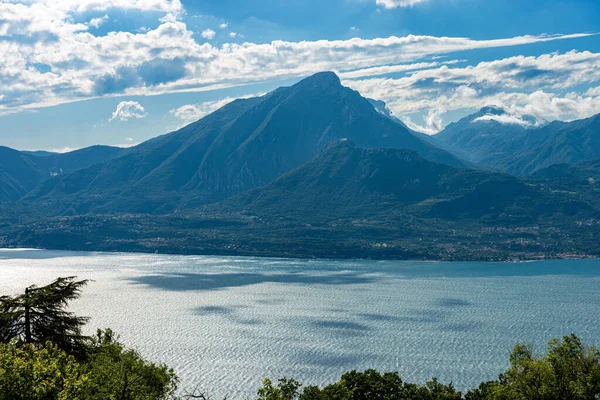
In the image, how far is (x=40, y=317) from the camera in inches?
2307

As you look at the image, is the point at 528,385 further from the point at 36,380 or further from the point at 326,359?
the point at 326,359

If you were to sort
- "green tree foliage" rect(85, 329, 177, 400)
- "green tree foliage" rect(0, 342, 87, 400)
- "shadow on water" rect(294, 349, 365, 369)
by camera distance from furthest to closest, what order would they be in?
1. "shadow on water" rect(294, 349, 365, 369)
2. "green tree foliage" rect(85, 329, 177, 400)
3. "green tree foliage" rect(0, 342, 87, 400)

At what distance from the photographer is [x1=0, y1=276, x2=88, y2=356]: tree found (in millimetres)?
57219

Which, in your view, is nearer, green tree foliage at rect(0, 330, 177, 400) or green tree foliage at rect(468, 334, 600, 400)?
green tree foliage at rect(0, 330, 177, 400)

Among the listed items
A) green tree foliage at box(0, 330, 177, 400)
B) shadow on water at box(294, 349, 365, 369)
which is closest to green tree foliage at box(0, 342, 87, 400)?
green tree foliage at box(0, 330, 177, 400)

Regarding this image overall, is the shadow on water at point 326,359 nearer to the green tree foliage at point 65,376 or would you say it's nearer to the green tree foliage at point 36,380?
the green tree foliage at point 65,376

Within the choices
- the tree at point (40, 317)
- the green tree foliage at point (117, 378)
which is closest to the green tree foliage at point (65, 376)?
the green tree foliage at point (117, 378)

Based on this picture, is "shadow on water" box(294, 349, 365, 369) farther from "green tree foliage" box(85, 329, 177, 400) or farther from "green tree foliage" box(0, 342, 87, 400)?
"green tree foliage" box(0, 342, 87, 400)

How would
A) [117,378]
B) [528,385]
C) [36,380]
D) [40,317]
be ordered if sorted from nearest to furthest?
[36,380], [117,378], [40,317], [528,385]

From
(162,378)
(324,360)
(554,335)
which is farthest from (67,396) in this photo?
(554,335)

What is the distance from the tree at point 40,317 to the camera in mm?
57219

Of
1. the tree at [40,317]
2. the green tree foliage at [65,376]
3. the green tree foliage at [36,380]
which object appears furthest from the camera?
the tree at [40,317]

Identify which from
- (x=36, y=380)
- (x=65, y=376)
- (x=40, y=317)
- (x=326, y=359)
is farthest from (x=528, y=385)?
(x=326, y=359)

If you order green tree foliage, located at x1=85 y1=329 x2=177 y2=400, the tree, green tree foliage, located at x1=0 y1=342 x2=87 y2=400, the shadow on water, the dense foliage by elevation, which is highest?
the tree
